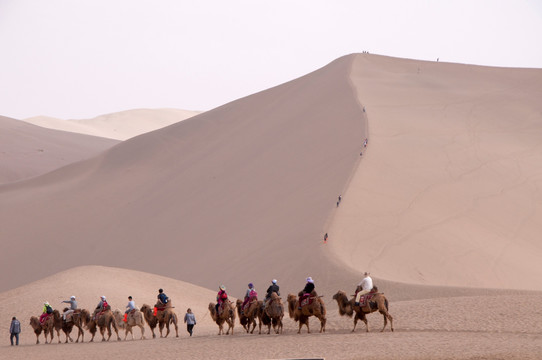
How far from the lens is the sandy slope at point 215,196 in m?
40.6

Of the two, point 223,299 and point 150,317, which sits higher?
point 223,299

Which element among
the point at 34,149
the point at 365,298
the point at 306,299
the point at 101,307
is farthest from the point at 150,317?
the point at 34,149

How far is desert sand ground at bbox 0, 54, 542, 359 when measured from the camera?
22.0 meters

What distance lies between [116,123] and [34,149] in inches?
3630

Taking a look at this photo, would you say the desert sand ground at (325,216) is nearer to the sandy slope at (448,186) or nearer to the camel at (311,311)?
the sandy slope at (448,186)

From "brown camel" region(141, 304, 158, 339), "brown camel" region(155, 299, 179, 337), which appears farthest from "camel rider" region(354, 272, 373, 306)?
"brown camel" region(141, 304, 158, 339)

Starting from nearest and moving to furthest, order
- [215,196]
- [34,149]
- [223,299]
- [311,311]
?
[311,311], [223,299], [215,196], [34,149]

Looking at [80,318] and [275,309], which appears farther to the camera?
[80,318]

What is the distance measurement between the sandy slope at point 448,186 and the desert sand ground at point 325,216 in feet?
0.40

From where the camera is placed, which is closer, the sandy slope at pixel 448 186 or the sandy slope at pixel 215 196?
the sandy slope at pixel 448 186

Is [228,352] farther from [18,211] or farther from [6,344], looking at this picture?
[18,211]

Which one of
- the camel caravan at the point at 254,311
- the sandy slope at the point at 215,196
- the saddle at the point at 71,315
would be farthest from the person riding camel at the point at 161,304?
the sandy slope at the point at 215,196

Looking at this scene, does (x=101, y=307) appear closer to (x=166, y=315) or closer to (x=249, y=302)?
(x=166, y=315)

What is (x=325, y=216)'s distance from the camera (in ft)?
131
